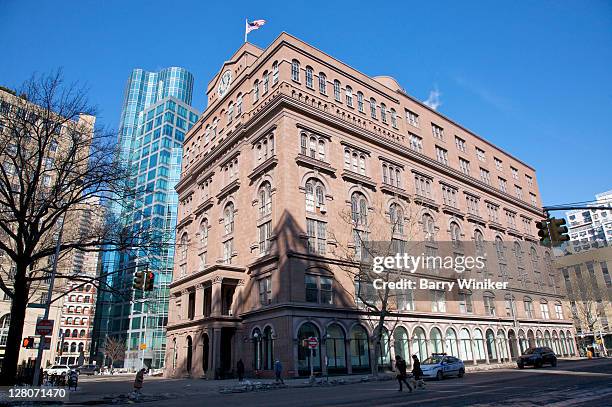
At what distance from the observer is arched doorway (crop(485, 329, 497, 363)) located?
50.6m

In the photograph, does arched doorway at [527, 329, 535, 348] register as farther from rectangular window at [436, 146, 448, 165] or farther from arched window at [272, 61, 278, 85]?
arched window at [272, 61, 278, 85]

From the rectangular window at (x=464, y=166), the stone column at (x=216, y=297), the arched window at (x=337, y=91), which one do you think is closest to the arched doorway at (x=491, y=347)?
the rectangular window at (x=464, y=166)

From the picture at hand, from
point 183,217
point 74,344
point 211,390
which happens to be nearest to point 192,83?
point 74,344

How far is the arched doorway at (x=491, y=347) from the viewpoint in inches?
1991

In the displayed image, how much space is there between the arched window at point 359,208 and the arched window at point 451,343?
1583 cm

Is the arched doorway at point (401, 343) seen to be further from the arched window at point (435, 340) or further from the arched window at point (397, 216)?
the arched window at point (397, 216)

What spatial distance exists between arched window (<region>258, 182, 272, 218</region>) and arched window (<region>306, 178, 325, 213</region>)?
3.48m

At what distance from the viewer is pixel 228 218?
45875 millimetres

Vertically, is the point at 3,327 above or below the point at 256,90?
below

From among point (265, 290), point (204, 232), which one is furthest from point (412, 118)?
point (265, 290)

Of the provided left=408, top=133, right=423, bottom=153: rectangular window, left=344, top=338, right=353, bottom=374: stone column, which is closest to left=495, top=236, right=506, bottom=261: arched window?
left=408, top=133, right=423, bottom=153: rectangular window

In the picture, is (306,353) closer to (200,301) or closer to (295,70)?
(200,301)

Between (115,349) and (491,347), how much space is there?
2666 inches

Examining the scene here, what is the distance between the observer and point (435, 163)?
53.4 m
